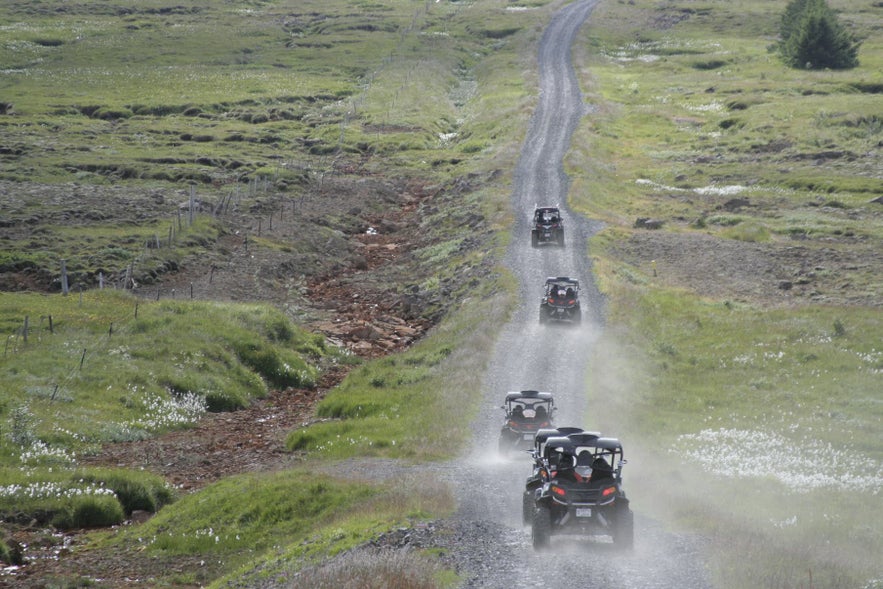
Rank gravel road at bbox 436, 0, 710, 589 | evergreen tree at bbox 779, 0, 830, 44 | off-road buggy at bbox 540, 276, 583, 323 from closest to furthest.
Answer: gravel road at bbox 436, 0, 710, 589
off-road buggy at bbox 540, 276, 583, 323
evergreen tree at bbox 779, 0, 830, 44

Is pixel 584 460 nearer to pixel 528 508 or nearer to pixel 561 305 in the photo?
pixel 528 508

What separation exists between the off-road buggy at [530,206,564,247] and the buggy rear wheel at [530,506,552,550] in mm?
39379

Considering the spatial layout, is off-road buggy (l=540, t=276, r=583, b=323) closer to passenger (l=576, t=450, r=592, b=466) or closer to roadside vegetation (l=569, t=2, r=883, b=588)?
roadside vegetation (l=569, t=2, r=883, b=588)

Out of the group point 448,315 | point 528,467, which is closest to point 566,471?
point 528,467

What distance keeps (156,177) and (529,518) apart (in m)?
66.5

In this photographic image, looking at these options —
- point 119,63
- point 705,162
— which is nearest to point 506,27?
point 119,63

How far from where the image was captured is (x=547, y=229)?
5791cm

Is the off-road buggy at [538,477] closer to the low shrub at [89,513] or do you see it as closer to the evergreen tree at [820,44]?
the low shrub at [89,513]

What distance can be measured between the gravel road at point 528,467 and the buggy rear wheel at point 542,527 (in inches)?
8.8

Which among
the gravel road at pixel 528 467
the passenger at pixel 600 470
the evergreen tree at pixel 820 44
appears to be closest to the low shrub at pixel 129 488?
the gravel road at pixel 528 467

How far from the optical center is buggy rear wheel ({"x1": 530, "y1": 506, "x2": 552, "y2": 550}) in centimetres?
1944

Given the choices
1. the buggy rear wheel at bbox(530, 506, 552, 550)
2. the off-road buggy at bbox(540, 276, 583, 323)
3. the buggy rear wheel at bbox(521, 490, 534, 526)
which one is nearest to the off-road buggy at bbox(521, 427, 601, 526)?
the buggy rear wheel at bbox(521, 490, 534, 526)

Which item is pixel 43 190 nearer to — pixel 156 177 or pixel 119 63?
pixel 156 177

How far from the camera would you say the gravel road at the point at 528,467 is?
18.5 metres
